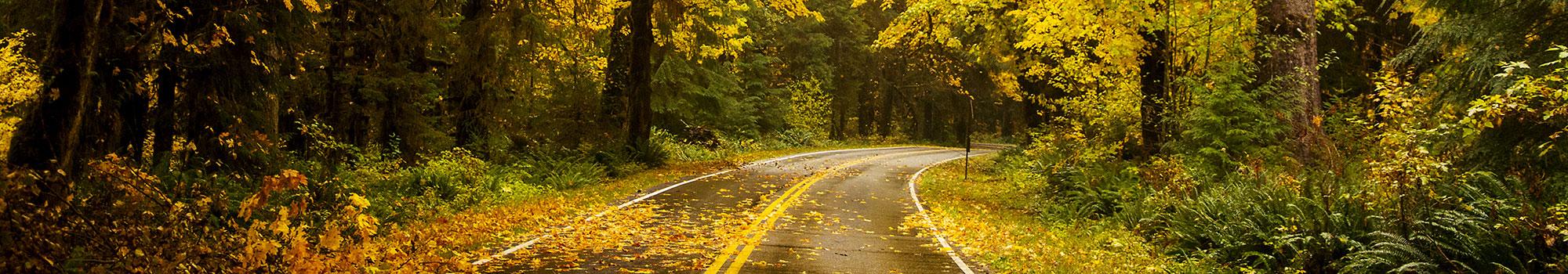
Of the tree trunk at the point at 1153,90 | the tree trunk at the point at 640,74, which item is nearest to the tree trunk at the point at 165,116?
the tree trunk at the point at 1153,90

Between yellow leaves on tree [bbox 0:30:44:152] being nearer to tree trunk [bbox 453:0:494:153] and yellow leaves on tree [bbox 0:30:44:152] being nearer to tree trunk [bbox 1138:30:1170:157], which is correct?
tree trunk [bbox 453:0:494:153]

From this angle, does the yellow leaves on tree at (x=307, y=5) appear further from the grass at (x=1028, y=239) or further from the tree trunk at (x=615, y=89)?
the tree trunk at (x=615, y=89)

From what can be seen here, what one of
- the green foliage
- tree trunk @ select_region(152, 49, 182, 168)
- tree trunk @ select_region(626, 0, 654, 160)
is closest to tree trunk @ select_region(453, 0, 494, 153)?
tree trunk @ select_region(626, 0, 654, 160)

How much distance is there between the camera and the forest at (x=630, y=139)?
7055 mm

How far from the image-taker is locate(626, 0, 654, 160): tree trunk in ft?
87.1

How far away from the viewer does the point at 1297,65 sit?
44.9ft

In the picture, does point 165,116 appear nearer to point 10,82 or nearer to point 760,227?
point 760,227

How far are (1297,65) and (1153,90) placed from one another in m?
4.68

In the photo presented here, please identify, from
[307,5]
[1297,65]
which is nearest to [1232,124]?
[1297,65]

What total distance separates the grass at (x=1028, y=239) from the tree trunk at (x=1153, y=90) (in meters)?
2.28

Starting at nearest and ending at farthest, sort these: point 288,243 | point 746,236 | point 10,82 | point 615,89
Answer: point 288,243 → point 746,236 → point 10,82 → point 615,89

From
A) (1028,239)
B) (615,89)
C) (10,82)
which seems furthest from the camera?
(615,89)

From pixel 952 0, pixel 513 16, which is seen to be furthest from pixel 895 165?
pixel 513 16

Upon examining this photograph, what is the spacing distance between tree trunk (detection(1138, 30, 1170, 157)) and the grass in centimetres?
228
